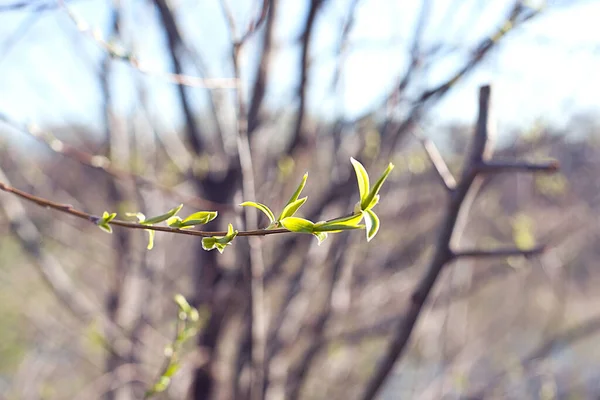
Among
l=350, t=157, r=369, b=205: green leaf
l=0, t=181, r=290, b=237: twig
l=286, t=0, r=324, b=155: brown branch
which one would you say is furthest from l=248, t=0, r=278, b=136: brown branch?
l=350, t=157, r=369, b=205: green leaf

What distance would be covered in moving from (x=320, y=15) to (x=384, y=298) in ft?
4.99

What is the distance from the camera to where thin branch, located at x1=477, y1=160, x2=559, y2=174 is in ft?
2.82

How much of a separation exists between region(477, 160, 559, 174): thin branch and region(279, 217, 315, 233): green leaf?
0.56 meters

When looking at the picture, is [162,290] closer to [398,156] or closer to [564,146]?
[398,156]

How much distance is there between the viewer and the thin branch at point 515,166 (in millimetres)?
859

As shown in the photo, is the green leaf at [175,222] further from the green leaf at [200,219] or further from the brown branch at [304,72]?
the brown branch at [304,72]

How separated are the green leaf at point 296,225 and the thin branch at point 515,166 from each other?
56 cm

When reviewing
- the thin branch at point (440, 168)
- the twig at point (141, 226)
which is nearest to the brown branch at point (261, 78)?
the thin branch at point (440, 168)

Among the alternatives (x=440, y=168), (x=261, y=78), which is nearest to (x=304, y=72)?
(x=261, y=78)

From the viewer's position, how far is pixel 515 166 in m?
0.88

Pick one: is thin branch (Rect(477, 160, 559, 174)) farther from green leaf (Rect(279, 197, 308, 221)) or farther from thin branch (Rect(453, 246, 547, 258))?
green leaf (Rect(279, 197, 308, 221))

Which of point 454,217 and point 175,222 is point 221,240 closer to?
point 175,222

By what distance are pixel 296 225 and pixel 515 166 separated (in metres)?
0.56

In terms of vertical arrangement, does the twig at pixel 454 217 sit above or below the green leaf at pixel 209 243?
above
